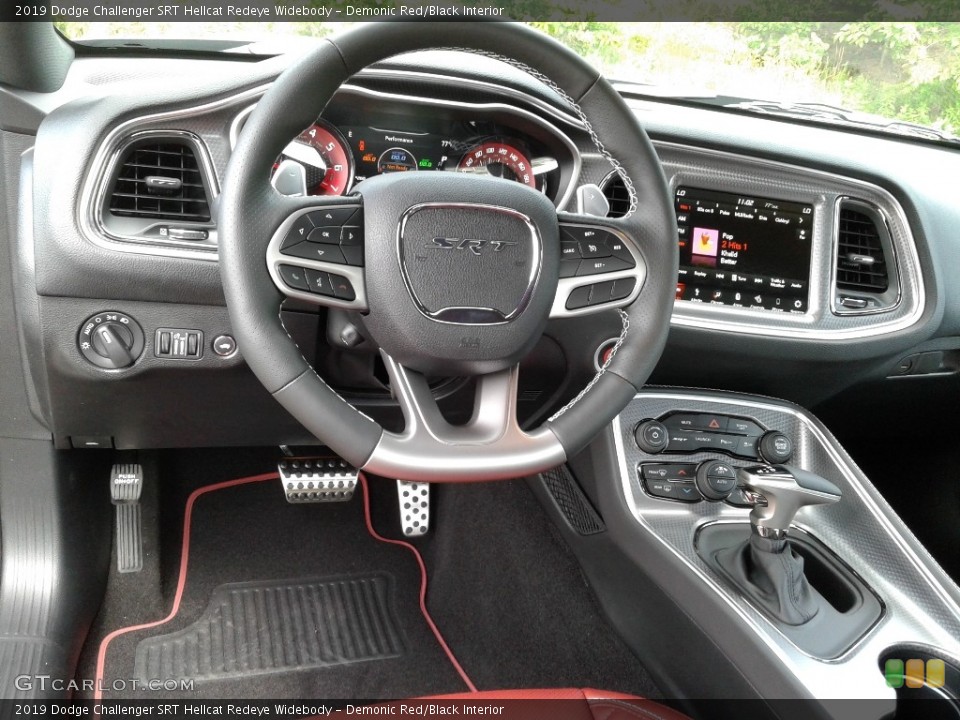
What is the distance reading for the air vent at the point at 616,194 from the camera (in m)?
1.52

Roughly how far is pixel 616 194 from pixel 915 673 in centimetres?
99

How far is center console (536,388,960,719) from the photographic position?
4.48ft

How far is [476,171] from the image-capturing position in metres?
1.40

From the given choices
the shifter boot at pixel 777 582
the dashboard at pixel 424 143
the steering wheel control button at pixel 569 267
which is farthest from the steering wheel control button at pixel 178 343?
the shifter boot at pixel 777 582

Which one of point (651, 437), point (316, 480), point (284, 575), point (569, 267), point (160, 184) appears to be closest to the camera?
point (569, 267)

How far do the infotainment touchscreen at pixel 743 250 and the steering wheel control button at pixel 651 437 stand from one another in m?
0.27

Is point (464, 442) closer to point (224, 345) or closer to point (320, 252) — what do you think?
point (320, 252)

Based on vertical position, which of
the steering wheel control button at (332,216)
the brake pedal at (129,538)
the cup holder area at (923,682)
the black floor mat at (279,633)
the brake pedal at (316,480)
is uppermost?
the steering wheel control button at (332,216)

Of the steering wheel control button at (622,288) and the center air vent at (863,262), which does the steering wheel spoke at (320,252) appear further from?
the center air vent at (863,262)

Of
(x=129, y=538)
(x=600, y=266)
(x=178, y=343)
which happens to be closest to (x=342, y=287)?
(x=600, y=266)

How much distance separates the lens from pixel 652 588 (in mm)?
1579

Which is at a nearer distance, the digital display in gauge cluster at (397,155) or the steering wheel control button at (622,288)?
the steering wheel control button at (622,288)

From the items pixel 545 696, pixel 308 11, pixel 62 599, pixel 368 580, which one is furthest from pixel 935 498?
pixel 62 599

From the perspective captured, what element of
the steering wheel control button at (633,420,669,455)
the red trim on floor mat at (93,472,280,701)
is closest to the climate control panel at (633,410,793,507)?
the steering wheel control button at (633,420,669,455)
